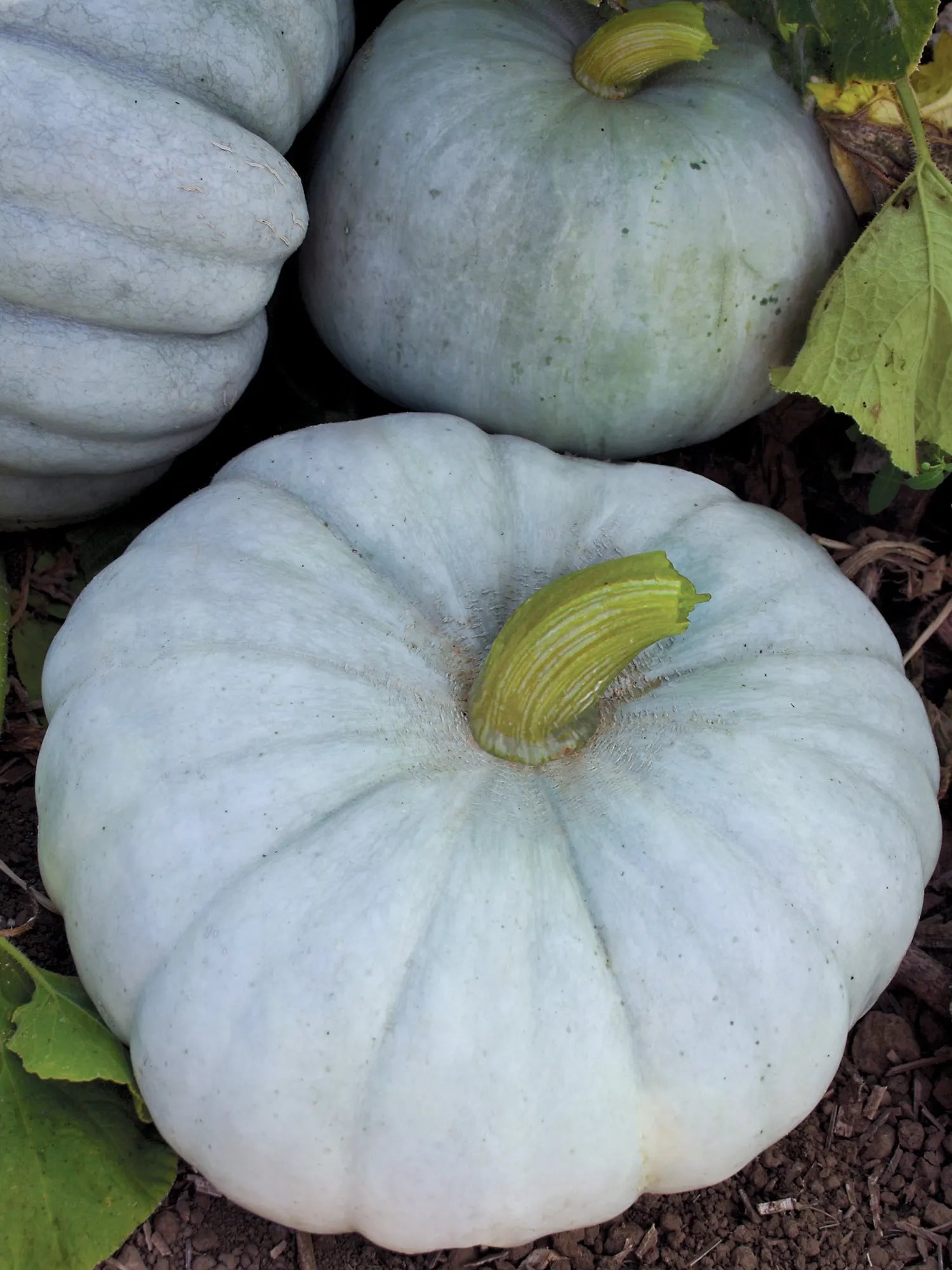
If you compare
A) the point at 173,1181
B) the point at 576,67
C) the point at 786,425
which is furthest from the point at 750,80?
the point at 173,1181

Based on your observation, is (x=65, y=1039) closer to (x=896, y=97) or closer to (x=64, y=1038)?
(x=64, y=1038)

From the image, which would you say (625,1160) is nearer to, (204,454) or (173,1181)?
(173,1181)

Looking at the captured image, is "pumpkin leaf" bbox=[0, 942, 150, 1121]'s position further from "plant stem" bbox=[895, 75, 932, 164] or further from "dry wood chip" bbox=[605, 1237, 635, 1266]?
"plant stem" bbox=[895, 75, 932, 164]

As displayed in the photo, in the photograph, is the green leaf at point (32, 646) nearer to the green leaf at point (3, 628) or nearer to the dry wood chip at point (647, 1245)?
the green leaf at point (3, 628)

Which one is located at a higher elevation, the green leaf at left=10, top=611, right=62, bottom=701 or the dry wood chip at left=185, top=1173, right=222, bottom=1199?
the green leaf at left=10, top=611, right=62, bottom=701

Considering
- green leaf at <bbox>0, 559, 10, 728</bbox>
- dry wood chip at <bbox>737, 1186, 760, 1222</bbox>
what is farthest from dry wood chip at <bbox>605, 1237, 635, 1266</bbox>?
green leaf at <bbox>0, 559, 10, 728</bbox>

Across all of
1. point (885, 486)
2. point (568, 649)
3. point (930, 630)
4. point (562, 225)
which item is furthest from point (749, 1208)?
point (562, 225)

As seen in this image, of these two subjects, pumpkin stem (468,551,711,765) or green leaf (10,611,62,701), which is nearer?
pumpkin stem (468,551,711,765)
